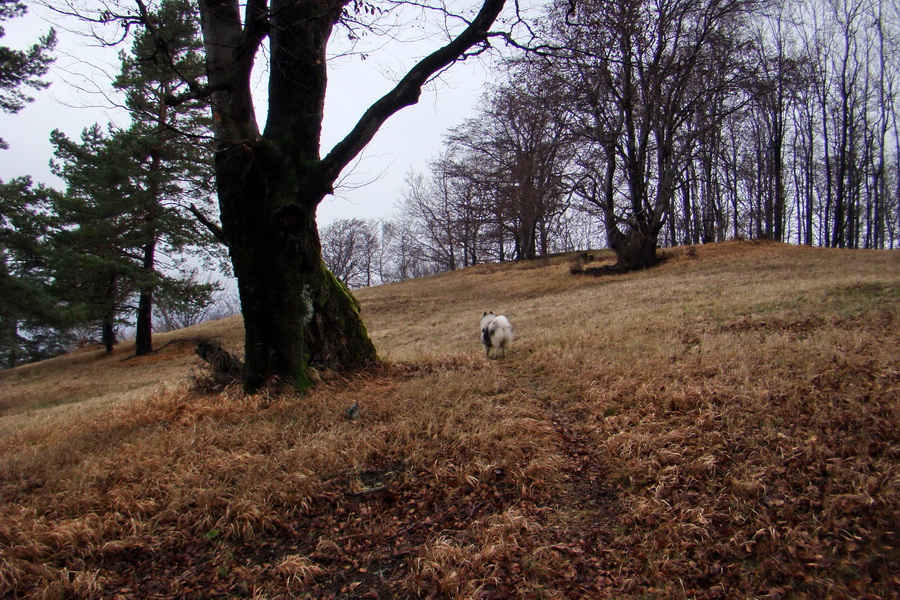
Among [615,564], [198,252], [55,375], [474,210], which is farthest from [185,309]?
[615,564]

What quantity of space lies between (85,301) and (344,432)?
20.6 m

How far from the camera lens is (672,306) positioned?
403 inches

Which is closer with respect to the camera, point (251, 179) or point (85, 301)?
point (251, 179)

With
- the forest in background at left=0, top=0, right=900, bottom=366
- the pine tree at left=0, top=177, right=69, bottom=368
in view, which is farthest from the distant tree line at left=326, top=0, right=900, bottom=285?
the pine tree at left=0, top=177, right=69, bottom=368

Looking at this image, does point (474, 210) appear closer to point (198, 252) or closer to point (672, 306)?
point (198, 252)

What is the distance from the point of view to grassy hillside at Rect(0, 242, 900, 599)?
2.72 meters

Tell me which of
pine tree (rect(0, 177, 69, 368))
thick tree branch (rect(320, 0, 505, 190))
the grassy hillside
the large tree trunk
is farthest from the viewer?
pine tree (rect(0, 177, 69, 368))

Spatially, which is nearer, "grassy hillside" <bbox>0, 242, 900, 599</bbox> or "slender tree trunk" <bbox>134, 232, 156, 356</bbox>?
"grassy hillside" <bbox>0, 242, 900, 599</bbox>

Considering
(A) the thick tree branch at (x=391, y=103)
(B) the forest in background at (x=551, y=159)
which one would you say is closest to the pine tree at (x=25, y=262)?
(B) the forest in background at (x=551, y=159)

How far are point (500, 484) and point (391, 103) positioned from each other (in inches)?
171

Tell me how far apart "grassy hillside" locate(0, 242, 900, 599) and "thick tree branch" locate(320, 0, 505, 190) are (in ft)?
8.67

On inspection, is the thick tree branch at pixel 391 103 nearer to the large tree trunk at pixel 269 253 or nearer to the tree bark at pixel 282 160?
the tree bark at pixel 282 160

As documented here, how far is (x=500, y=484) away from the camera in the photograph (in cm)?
362

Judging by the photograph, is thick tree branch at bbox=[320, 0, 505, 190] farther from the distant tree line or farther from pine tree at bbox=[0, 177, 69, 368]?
pine tree at bbox=[0, 177, 69, 368]
